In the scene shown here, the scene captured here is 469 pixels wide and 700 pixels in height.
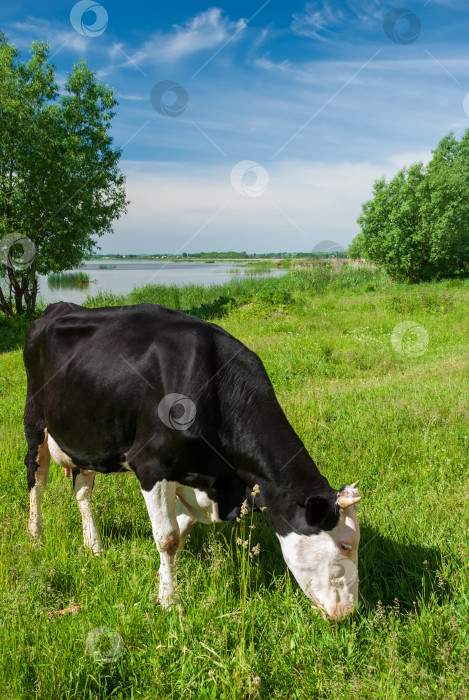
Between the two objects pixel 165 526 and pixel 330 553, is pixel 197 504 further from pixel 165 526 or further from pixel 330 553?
pixel 330 553

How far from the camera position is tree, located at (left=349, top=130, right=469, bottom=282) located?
3222 cm

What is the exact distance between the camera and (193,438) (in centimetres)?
306

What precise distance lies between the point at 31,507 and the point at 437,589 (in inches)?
121

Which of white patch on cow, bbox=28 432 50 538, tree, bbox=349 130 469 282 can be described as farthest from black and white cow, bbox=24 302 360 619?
tree, bbox=349 130 469 282

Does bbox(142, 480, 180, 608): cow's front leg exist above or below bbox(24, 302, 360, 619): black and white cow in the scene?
below

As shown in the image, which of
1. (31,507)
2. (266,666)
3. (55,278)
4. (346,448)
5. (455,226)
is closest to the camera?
(266,666)

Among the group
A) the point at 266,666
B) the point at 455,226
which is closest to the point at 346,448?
the point at 266,666

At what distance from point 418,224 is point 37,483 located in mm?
32684

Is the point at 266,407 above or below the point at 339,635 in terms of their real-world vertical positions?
above

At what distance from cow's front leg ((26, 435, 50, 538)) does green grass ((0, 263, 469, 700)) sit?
0.12 metres

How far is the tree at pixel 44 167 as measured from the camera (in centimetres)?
1883

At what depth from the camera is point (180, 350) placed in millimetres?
3277

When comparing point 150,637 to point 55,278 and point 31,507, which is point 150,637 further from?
point 55,278

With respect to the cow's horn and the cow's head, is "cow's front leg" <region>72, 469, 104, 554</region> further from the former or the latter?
the cow's horn
